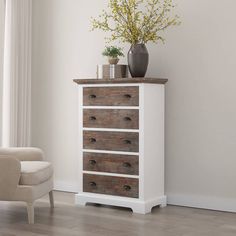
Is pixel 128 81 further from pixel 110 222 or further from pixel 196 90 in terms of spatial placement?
pixel 110 222

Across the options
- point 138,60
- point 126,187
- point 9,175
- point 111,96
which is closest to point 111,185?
point 126,187

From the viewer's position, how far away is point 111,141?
4.54 meters

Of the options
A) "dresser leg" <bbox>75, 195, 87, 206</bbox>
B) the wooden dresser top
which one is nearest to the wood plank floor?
"dresser leg" <bbox>75, 195, 87, 206</bbox>

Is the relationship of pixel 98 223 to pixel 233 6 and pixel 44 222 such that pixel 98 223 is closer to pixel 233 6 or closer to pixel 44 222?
pixel 44 222

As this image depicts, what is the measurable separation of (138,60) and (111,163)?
0.93m

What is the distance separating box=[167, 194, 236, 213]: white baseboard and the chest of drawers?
131 mm

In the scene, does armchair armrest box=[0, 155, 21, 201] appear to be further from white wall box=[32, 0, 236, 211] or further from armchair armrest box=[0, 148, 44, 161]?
white wall box=[32, 0, 236, 211]

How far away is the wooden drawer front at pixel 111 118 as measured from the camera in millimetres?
4410

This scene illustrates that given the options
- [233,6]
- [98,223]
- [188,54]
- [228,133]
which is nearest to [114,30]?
[188,54]

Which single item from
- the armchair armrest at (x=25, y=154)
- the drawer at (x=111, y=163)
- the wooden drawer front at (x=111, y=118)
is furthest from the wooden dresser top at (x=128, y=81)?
the armchair armrest at (x=25, y=154)

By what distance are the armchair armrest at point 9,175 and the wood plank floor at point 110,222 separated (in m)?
0.25

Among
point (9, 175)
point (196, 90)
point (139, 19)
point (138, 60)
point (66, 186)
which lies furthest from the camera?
point (66, 186)

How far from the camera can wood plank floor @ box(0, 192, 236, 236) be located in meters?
3.72

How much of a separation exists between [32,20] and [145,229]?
2.93 m
